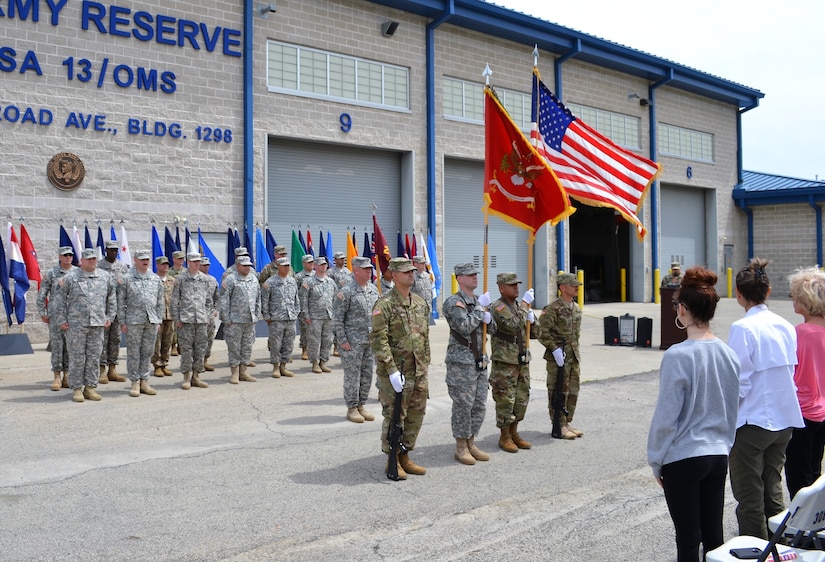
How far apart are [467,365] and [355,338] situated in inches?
95.3

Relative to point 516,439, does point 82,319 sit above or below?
above

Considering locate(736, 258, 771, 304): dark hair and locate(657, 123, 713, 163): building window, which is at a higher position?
locate(657, 123, 713, 163): building window

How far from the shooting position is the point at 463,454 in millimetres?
6418

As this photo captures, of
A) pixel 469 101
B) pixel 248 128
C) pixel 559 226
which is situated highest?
pixel 469 101

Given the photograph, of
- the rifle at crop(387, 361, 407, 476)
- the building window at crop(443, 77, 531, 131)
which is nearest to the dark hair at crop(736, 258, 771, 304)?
the rifle at crop(387, 361, 407, 476)

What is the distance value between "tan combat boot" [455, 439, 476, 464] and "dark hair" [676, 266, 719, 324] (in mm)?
3291

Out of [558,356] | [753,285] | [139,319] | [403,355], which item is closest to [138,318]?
[139,319]

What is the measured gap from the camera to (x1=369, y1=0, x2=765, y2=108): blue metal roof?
795 inches

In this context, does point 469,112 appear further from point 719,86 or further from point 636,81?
point 719,86

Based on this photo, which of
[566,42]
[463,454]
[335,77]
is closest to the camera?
[463,454]

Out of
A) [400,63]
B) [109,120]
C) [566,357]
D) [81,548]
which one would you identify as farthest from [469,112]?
[81,548]

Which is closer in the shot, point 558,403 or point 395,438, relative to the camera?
point 395,438

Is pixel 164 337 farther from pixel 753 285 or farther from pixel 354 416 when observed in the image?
pixel 753 285

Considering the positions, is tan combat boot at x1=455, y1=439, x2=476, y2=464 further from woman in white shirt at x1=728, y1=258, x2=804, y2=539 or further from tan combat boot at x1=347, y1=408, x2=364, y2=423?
woman in white shirt at x1=728, y1=258, x2=804, y2=539
